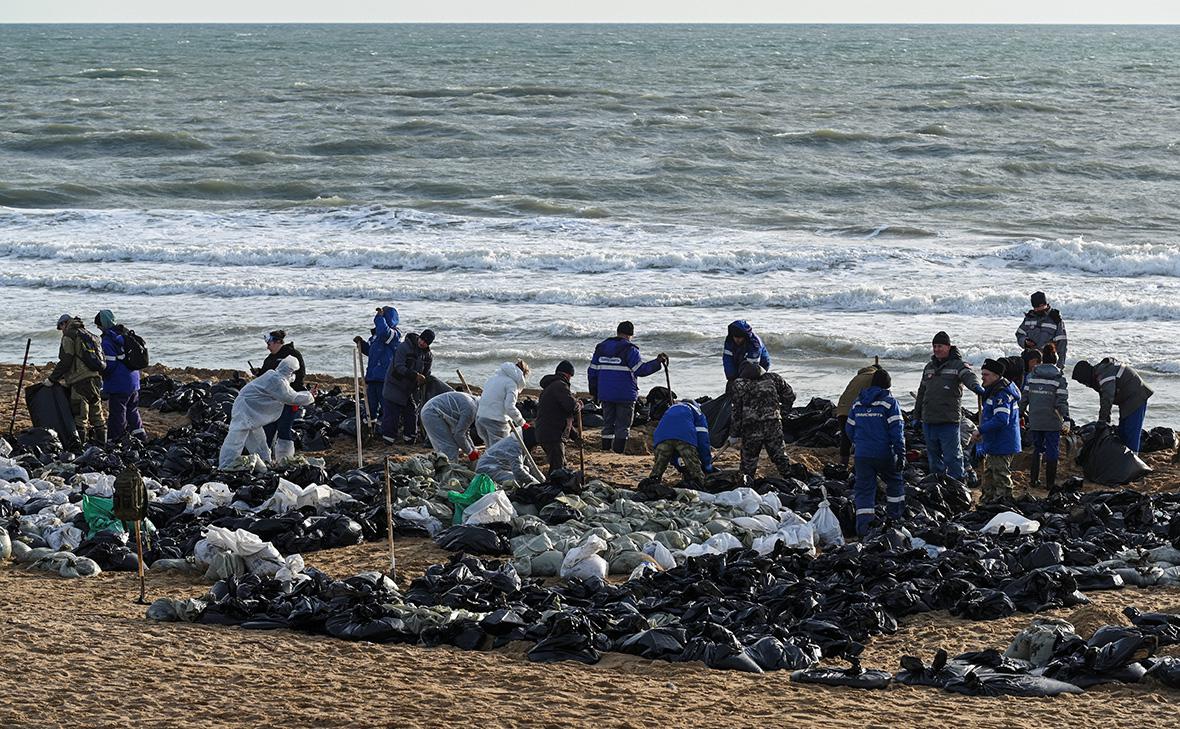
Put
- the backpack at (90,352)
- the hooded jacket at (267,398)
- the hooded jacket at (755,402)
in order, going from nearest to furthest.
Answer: the hooded jacket at (755,402) < the hooded jacket at (267,398) < the backpack at (90,352)

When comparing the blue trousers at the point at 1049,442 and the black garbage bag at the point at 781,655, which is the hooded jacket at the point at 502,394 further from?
the black garbage bag at the point at 781,655

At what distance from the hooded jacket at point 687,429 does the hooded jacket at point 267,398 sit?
134 inches

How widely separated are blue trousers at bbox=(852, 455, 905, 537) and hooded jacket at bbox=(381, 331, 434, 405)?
518 centimetres

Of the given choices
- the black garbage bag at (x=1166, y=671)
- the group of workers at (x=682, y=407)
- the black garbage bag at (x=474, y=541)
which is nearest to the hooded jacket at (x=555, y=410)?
the group of workers at (x=682, y=407)

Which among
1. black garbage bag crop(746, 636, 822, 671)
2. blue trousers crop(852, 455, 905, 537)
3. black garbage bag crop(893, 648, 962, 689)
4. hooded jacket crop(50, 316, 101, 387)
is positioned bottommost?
black garbage bag crop(746, 636, 822, 671)

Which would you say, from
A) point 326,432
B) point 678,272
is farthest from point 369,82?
point 326,432

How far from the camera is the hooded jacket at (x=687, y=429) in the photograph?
1329 cm

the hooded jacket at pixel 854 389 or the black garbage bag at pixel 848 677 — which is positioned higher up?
the hooded jacket at pixel 854 389

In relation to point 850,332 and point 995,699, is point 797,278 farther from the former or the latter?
point 995,699

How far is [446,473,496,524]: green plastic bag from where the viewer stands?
1223cm

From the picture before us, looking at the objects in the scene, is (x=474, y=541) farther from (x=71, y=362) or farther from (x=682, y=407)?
(x=71, y=362)

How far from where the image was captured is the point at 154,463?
14.3m

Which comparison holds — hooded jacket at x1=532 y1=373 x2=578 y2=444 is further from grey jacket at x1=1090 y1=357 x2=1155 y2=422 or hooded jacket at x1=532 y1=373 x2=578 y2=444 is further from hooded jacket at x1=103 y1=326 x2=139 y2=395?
grey jacket at x1=1090 y1=357 x2=1155 y2=422

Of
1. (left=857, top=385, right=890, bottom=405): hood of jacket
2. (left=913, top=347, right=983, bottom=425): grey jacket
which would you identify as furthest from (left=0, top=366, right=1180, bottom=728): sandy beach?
(left=913, top=347, right=983, bottom=425): grey jacket
